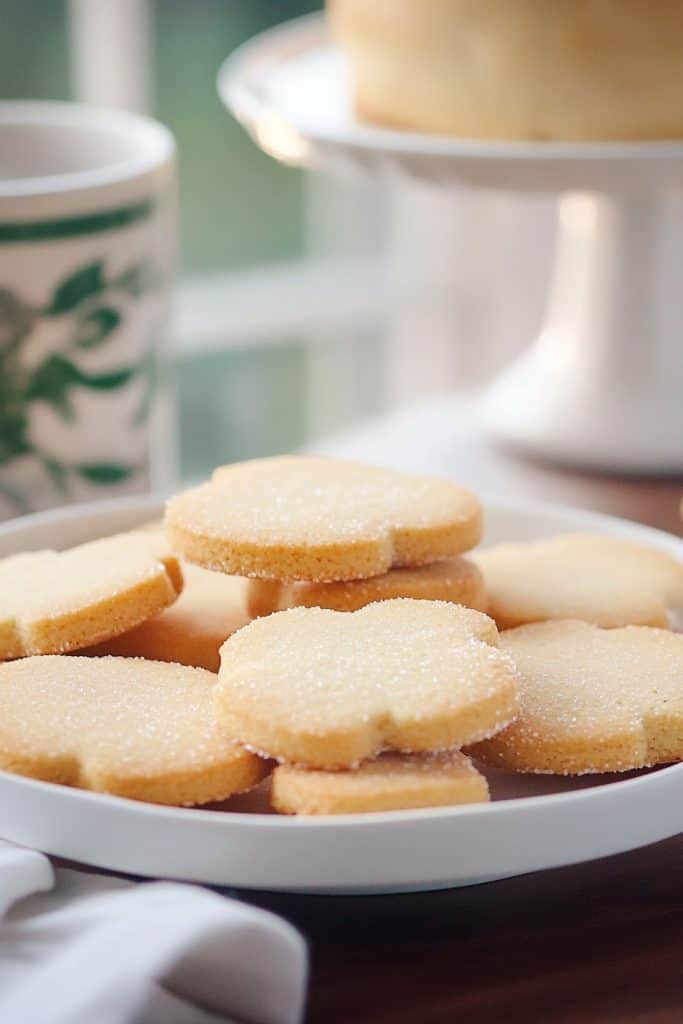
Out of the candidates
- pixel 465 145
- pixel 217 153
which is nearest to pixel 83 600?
pixel 465 145

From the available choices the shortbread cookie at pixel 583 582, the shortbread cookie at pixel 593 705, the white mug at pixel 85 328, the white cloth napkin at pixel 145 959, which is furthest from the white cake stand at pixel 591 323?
the white cloth napkin at pixel 145 959

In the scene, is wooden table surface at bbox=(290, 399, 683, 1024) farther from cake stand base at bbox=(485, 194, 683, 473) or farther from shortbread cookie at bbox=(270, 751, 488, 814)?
cake stand base at bbox=(485, 194, 683, 473)

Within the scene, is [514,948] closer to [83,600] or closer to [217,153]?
[83,600]

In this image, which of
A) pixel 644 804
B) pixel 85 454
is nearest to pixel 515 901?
pixel 644 804

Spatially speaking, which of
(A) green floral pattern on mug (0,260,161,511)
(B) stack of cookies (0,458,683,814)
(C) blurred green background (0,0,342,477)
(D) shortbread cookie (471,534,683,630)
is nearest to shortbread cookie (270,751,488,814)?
(B) stack of cookies (0,458,683,814)

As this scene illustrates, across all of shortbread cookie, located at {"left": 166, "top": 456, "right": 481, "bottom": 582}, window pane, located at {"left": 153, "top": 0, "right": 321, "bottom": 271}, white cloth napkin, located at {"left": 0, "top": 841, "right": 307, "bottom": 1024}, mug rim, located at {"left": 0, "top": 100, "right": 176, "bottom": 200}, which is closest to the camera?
white cloth napkin, located at {"left": 0, "top": 841, "right": 307, "bottom": 1024}

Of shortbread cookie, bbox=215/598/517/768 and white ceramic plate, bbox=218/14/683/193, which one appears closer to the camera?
shortbread cookie, bbox=215/598/517/768

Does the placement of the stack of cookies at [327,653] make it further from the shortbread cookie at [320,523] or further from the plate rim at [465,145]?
the plate rim at [465,145]
